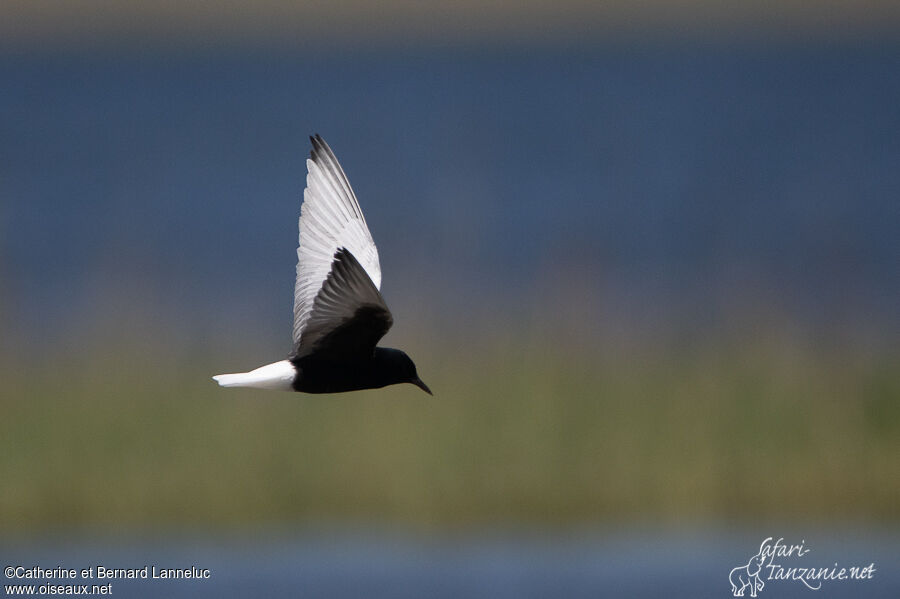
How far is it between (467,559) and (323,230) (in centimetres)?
219

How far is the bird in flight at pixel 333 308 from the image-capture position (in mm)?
3348

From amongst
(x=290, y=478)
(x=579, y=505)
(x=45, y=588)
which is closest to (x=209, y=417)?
(x=290, y=478)

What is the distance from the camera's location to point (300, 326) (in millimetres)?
3527

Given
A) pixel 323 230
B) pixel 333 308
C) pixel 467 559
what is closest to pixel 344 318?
pixel 333 308

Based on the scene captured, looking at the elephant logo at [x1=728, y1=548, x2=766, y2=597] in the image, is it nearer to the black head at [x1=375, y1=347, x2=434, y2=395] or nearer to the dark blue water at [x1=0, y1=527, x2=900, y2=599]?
the dark blue water at [x1=0, y1=527, x2=900, y2=599]

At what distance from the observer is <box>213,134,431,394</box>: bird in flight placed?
3348mm

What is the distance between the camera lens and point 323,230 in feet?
11.9

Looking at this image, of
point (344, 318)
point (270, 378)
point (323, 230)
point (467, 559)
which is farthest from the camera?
point (467, 559)

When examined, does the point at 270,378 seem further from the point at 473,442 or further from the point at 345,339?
the point at 473,442

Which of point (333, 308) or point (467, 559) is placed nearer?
point (333, 308)

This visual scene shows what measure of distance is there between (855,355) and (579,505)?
1.30m

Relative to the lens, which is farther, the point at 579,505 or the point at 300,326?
the point at 579,505

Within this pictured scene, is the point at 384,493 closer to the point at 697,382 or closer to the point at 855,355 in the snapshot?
the point at 697,382

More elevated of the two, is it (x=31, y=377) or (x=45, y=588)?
(x=31, y=377)
